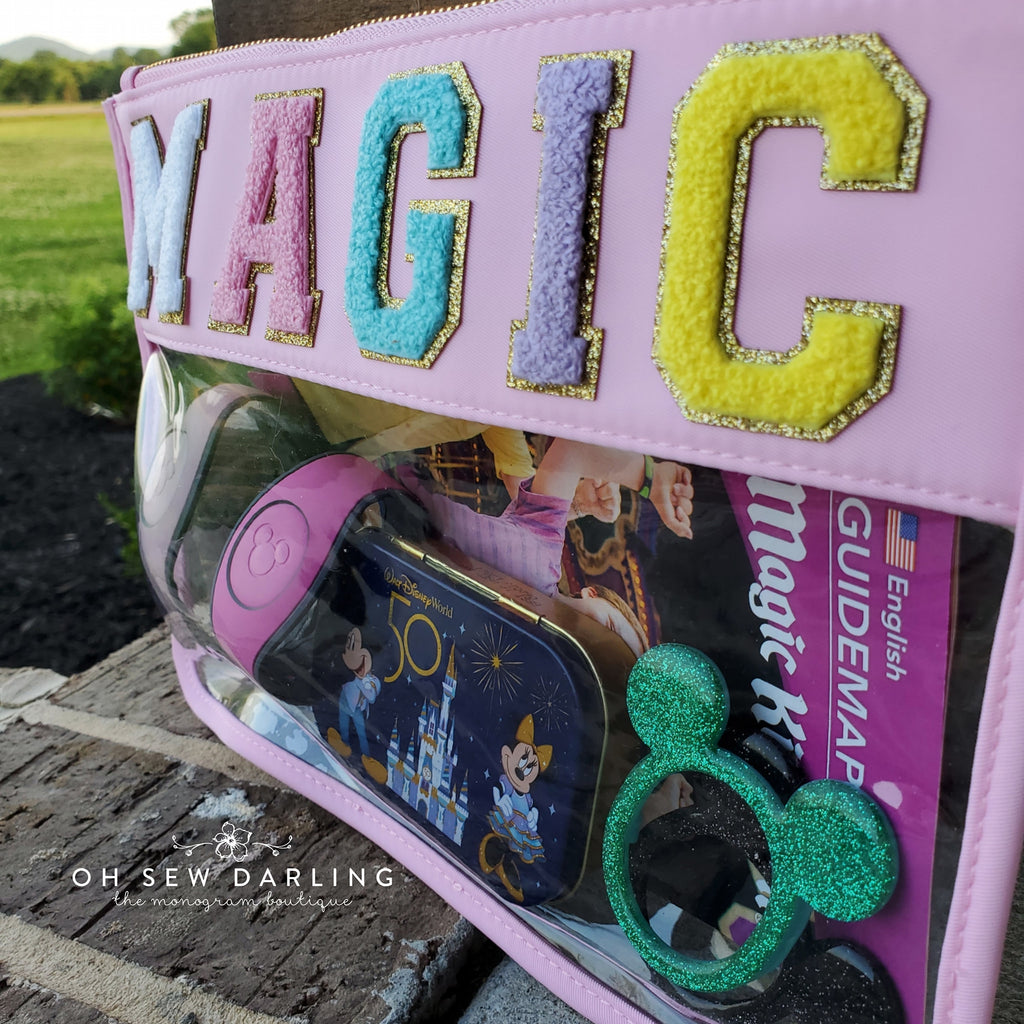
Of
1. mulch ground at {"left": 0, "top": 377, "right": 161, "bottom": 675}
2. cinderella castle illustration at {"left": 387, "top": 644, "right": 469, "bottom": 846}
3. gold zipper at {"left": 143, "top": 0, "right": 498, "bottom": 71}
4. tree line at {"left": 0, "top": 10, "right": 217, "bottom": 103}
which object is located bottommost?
mulch ground at {"left": 0, "top": 377, "right": 161, "bottom": 675}

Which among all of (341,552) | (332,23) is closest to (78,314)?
(332,23)

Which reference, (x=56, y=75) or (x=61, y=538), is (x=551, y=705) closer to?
(x=61, y=538)

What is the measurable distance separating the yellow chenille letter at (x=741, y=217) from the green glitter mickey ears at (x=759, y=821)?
0.37ft

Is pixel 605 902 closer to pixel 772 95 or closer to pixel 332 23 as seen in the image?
pixel 772 95

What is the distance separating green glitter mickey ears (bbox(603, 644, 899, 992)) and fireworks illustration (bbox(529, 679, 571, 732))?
3 centimetres

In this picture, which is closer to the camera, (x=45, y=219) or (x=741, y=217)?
(x=741, y=217)

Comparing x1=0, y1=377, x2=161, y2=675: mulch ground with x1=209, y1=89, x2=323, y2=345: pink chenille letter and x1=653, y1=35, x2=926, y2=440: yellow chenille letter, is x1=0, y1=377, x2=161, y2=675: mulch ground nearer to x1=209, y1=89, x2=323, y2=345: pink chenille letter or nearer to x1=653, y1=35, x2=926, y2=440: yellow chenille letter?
x1=209, y1=89, x2=323, y2=345: pink chenille letter

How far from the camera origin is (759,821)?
0.33 meters

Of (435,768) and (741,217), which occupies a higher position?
(741,217)

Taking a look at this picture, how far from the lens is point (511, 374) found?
0.34 m

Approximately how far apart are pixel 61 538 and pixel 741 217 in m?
1.33

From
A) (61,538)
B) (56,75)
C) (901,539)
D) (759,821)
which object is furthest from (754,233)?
(56,75)

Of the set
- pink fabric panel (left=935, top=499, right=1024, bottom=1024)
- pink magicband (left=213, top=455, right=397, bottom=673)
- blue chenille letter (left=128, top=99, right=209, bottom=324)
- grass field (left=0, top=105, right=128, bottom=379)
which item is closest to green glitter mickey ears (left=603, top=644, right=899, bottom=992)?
pink fabric panel (left=935, top=499, right=1024, bottom=1024)

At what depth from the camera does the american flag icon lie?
278mm
